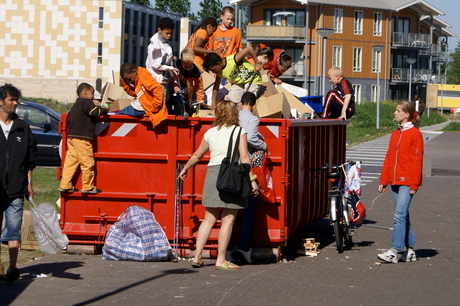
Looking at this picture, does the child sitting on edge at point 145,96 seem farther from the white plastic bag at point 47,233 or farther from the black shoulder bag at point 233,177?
the white plastic bag at point 47,233

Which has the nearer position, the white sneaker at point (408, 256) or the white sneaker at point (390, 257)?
the white sneaker at point (390, 257)

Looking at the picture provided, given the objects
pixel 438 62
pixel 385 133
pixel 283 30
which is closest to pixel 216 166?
pixel 385 133

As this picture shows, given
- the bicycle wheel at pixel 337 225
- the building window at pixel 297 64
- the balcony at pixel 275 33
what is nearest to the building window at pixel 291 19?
the balcony at pixel 275 33

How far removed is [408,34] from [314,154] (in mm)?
71644

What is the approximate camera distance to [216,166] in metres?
9.56

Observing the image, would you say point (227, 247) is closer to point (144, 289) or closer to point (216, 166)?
point (216, 166)

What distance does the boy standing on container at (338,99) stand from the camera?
13078mm

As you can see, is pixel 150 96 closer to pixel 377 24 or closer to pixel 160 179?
pixel 160 179

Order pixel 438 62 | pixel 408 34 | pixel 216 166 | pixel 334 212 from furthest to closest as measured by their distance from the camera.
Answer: pixel 438 62 → pixel 408 34 → pixel 334 212 → pixel 216 166

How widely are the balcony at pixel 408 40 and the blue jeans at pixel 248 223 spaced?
235 feet

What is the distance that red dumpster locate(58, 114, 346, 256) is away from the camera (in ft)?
32.8

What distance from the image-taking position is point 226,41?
13.6 m

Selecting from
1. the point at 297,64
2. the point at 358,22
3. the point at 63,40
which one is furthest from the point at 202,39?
the point at 63,40

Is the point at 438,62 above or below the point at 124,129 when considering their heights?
above
